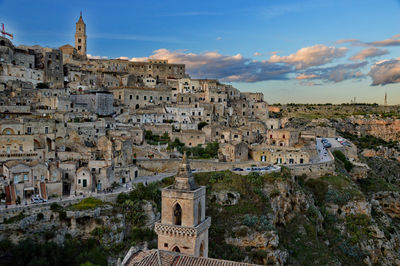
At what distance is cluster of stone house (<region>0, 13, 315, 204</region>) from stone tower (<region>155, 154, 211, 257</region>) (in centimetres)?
1712

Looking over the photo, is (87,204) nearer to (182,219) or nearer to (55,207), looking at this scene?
(55,207)

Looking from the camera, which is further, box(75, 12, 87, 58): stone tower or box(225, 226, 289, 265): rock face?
box(75, 12, 87, 58): stone tower

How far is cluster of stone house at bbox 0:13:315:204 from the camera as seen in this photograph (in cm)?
3619

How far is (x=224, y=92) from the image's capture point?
222ft

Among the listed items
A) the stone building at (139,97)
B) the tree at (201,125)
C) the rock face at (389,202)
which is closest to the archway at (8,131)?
the stone building at (139,97)

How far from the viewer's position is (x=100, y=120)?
160 ft

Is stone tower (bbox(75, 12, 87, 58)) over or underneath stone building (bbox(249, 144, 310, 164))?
over

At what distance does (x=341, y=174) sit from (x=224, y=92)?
26251 millimetres

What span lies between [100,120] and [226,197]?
19741mm

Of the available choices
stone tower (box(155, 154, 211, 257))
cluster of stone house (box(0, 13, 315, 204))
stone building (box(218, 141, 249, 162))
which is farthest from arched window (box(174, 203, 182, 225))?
stone building (box(218, 141, 249, 162))

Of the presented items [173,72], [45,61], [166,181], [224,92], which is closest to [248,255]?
[166,181]

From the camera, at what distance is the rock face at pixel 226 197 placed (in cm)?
3797

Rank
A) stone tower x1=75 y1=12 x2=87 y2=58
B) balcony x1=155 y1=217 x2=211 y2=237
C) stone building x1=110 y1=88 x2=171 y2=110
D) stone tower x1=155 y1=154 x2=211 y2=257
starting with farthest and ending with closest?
1. stone tower x1=75 y1=12 x2=87 y2=58
2. stone building x1=110 y1=88 x2=171 y2=110
3. stone tower x1=155 y1=154 x2=211 y2=257
4. balcony x1=155 y1=217 x2=211 y2=237

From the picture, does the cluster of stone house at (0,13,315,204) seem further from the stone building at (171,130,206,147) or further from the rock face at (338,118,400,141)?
the rock face at (338,118,400,141)
